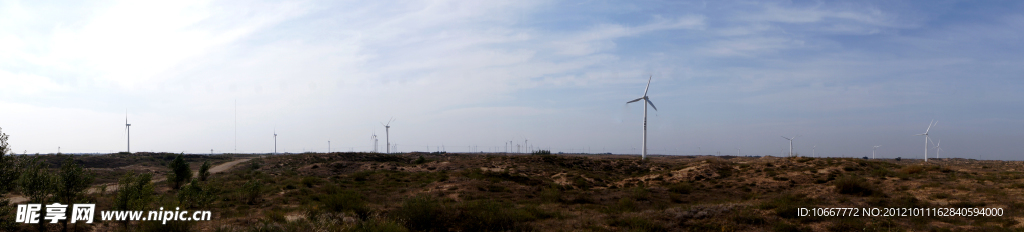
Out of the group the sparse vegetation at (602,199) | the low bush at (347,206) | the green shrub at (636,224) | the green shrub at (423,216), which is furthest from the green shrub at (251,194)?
the green shrub at (636,224)

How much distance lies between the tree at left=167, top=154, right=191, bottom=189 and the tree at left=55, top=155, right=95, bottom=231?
68.4 feet

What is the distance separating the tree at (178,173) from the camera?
126 ft

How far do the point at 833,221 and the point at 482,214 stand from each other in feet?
45.9

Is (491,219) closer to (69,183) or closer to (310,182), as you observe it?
(69,183)

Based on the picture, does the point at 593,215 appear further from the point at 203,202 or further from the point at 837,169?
the point at 837,169

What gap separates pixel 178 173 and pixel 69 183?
22346 mm

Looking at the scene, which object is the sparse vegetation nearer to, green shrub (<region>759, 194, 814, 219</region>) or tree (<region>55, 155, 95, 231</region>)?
green shrub (<region>759, 194, 814, 219</region>)

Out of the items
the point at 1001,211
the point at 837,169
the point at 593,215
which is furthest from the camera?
the point at 837,169

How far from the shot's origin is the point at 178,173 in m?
38.6

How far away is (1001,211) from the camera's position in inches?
785

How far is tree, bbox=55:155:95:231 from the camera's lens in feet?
59.7

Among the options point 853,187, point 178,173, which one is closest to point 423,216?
point 853,187

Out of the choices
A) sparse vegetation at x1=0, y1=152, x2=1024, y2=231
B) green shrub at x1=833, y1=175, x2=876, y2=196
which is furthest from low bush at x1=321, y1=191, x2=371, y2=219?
green shrub at x1=833, y1=175, x2=876, y2=196

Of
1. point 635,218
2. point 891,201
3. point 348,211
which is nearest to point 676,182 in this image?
point 891,201
